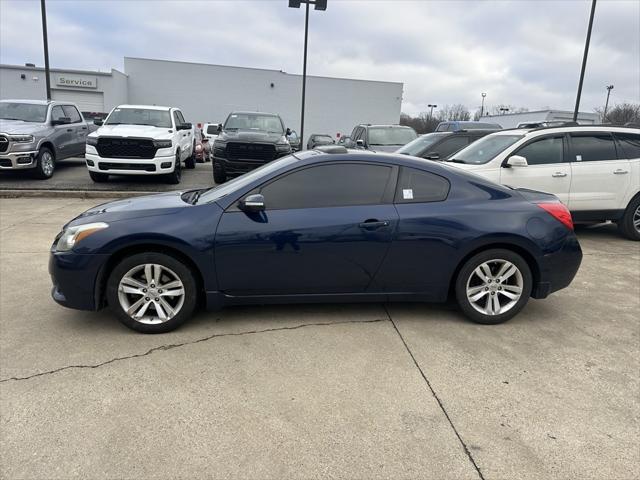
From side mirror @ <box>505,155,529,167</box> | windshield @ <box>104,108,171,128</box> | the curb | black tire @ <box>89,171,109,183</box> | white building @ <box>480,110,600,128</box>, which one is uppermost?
white building @ <box>480,110,600,128</box>

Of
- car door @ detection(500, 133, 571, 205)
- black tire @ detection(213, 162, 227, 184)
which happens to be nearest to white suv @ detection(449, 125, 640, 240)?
car door @ detection(500, 133, 571, 205)

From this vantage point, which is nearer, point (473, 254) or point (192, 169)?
point (473, 254)

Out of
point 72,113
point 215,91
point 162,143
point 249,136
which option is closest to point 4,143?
point 72,113

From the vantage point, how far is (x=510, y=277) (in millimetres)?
4133

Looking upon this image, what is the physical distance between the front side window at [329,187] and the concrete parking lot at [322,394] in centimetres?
107

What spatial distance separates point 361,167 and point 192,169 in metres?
12.5

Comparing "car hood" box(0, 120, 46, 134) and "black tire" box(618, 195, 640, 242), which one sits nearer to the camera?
"black tire" box(618, 195, 640, 242)

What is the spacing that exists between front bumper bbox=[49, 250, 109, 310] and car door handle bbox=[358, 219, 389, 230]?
207cm

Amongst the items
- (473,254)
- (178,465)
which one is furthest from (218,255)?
(473,254)

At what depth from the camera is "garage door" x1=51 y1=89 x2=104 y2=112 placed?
1300 inches

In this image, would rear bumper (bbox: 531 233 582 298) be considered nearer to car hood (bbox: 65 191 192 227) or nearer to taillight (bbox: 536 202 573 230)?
taillight (bbox: 536 202 573 230)

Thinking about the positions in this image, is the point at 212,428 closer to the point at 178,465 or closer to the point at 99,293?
the point at 178,465

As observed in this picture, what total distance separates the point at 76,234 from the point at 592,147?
7427 mm

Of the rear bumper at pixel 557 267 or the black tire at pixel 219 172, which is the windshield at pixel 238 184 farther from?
the black tire at pixel 219 172
